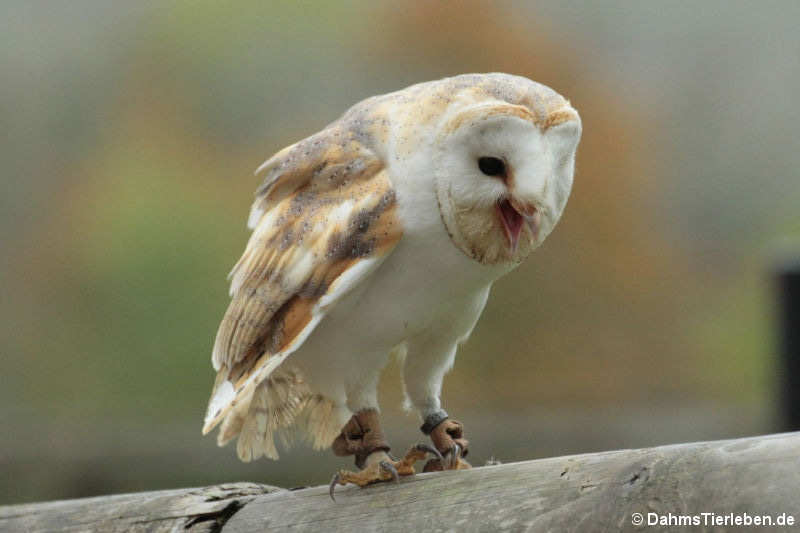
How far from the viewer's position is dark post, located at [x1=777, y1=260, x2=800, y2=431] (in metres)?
2.63

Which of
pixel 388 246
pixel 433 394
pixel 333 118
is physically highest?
pixel 333 118

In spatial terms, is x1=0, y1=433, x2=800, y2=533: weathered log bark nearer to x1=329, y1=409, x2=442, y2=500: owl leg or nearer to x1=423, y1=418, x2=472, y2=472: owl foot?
x1=329, y1=409, x2=442, y2=500: owl leg

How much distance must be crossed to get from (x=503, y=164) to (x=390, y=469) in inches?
16.3

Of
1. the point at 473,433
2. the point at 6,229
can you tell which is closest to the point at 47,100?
the point at 6,229

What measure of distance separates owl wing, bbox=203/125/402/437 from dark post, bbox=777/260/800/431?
1.62 meters

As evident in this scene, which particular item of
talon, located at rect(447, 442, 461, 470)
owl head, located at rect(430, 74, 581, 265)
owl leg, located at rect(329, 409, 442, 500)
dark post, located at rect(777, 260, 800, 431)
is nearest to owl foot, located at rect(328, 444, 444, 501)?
owl leg, located at rect(329, 409, 442, 500)

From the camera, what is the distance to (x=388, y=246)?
1.36 metres

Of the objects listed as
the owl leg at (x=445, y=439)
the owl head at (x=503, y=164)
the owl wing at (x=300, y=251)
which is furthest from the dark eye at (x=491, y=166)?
the owl leg at (x=445, y=439)

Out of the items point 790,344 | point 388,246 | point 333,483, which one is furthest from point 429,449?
point 790,344

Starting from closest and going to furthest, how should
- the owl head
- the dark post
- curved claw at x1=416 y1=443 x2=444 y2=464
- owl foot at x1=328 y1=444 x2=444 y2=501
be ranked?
1. the owl head
2. owl foot at x1=328 y1=444 x2=444 y2=501
3. curved claw at x1=416 y1=443 x2=444 y2=464
4. the dark post

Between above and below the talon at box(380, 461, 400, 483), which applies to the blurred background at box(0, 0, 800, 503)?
above

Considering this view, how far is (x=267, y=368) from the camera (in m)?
1.44

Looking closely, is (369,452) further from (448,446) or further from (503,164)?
(503,164)

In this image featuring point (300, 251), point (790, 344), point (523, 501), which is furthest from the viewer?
point (790, 344)
